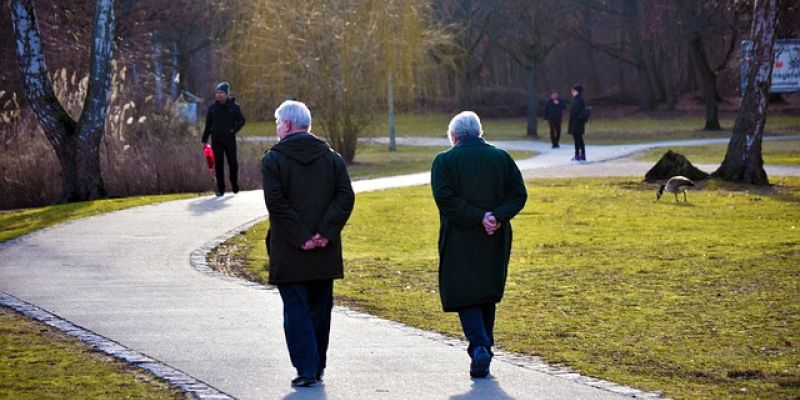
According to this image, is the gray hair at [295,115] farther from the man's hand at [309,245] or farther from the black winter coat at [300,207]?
the man's hand at [309,245]

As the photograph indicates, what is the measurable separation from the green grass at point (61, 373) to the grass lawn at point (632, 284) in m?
2.80

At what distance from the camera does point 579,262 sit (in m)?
16.0

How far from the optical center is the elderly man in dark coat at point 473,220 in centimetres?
897

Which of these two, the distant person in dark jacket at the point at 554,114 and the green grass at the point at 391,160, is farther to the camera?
the distant person in dark jacket at the point at 554,114

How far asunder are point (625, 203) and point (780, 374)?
1513cm

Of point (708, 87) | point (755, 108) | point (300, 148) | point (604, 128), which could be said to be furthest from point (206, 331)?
point (604, 128)

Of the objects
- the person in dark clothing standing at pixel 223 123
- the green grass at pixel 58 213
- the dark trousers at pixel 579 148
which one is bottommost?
the dark trousers at pixel 579 148

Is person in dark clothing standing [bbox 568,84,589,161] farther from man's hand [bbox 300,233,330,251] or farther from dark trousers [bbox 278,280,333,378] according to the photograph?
man's hand [bbox 300,233,330,251]

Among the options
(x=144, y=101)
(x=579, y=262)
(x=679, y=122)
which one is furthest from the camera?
(x=679, y=122)

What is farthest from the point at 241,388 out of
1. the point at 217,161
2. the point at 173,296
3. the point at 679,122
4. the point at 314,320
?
the point at 679,122

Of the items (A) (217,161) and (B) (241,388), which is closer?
(B) (241,388)

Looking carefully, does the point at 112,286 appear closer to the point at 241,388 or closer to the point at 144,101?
the point at 241,388

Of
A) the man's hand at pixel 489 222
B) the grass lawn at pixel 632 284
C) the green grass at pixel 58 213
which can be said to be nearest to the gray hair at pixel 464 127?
the man's hand at pixel 489 222

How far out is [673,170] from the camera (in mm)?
28266
